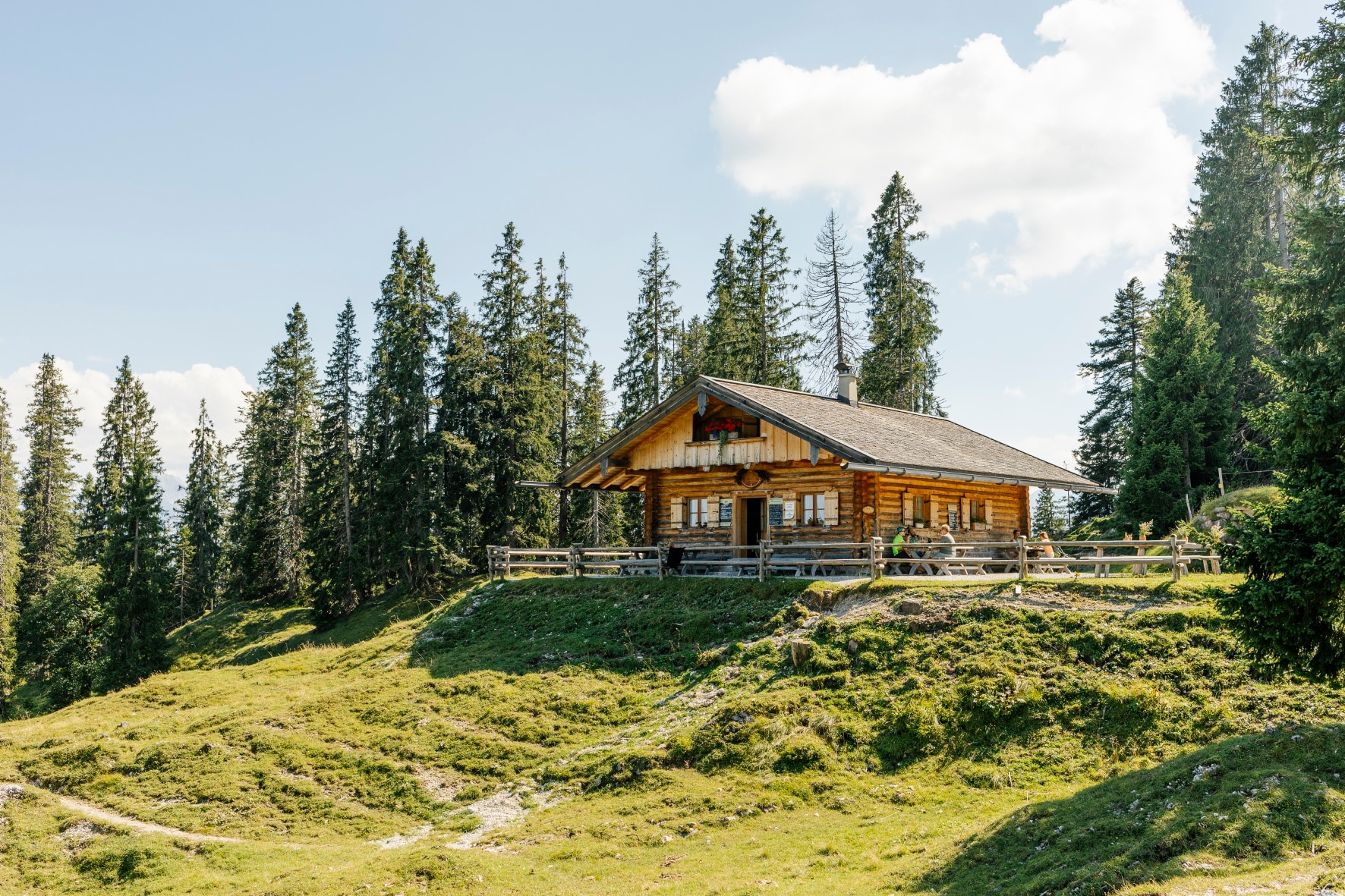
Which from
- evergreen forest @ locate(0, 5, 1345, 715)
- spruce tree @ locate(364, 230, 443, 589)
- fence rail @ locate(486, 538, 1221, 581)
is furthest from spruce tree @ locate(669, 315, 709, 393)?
fence rail @ locate(486, 538, 1221, 581)

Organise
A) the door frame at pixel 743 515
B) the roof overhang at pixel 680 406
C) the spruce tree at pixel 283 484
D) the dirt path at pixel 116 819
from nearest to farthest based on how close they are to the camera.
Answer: the dirt path at pixel 116 819
the roof overhang at pixel 680 406
the door frame at pixel 743 515
the spruce tree at pixel 283 484

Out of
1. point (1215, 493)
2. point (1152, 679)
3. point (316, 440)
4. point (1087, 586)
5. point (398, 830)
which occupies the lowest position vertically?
point (398, 830)

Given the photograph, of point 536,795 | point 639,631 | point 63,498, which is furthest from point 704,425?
point 63,498

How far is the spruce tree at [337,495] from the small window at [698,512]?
2237cm

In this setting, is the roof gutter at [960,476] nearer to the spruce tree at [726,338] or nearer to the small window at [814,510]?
the small window at [814,510]

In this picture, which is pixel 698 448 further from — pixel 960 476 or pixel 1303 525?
pixel 1303 525

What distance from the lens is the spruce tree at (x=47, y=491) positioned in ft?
178

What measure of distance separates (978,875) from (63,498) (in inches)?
2541

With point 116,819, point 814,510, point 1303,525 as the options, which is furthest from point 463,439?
point 1303,525

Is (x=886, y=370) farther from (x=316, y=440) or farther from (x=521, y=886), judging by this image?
(x=521, y=886)

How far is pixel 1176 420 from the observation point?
122 ft

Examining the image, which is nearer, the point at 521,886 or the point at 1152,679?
the point at 521,886

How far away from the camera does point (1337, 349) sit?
42.0ft

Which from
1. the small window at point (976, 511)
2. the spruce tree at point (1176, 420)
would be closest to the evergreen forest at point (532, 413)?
the spruce tree at point (1176, 420)
